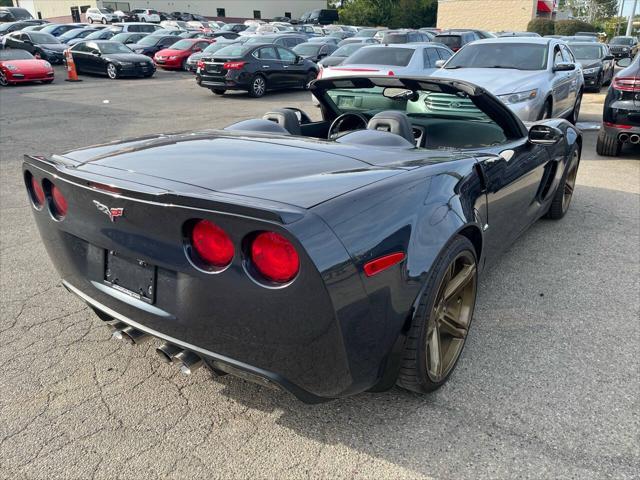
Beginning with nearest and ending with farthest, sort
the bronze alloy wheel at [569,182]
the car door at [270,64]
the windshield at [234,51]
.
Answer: the bronze alloy wheel at [569,182] → the windshield at [234,51] → the car door at [270,64]

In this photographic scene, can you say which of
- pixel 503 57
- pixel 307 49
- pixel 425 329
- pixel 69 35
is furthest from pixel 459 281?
Answer: pixel 69 35

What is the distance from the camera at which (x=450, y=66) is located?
9.31 metres

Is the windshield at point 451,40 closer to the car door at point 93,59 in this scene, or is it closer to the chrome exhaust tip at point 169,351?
the car door at point 93,59

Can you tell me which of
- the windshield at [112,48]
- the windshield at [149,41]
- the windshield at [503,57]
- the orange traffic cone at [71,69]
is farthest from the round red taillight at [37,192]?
the windshield at [149,41]

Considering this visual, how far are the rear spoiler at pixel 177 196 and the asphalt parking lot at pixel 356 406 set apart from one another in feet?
3.40

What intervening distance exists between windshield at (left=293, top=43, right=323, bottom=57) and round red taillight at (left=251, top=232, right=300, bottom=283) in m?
18.6

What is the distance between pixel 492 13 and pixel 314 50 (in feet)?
112

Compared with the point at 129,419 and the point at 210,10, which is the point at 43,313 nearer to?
the point at 129,419

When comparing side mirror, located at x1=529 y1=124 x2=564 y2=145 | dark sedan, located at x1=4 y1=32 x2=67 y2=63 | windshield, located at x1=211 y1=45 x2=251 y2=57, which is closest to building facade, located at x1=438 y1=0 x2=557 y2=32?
dark sedan, located at x1=4 y1=32 x2=67 y2=63

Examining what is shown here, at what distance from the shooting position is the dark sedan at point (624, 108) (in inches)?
269

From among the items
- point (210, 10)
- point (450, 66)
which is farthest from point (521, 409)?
point (210, 10)

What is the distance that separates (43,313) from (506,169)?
292 cm

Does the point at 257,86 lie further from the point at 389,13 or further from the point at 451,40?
the point at 389,13

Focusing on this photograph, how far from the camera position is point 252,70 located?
1489 cm
